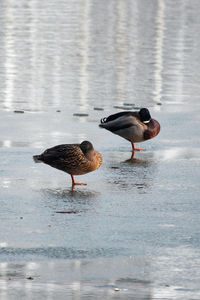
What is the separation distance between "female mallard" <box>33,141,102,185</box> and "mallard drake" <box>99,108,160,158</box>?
1894 millimetres

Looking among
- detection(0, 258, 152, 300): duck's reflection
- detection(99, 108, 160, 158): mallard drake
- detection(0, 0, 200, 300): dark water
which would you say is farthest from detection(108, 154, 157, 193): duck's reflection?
detection(0, 258, 152, 300): duck's reflection

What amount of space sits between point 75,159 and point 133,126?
2.13 metres

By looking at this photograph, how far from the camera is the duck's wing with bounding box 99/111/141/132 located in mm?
11719

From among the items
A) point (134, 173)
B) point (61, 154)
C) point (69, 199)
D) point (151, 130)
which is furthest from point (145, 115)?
point (69, 199)

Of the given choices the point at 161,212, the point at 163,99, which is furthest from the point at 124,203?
the point at 163,99

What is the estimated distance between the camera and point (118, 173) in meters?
10.5

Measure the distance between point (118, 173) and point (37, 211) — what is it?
2.10 meters

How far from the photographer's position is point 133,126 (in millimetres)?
11656

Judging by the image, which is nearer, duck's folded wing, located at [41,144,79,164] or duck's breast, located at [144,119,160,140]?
duck's folded wing, located at [41,144,79,164]

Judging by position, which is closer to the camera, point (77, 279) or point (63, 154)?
point (77, 279)

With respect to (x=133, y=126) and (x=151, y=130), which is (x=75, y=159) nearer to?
(x=133, y=126)

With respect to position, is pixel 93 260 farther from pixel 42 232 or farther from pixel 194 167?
pixel 194 167

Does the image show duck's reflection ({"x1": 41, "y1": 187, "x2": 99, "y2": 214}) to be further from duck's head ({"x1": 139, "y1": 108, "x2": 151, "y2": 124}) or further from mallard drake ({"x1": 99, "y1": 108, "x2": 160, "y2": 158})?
duck's head ({"x1": 139, "y1": 108, "x2": 151, "y2": 124})

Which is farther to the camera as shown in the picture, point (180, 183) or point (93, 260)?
point (180, 183)
